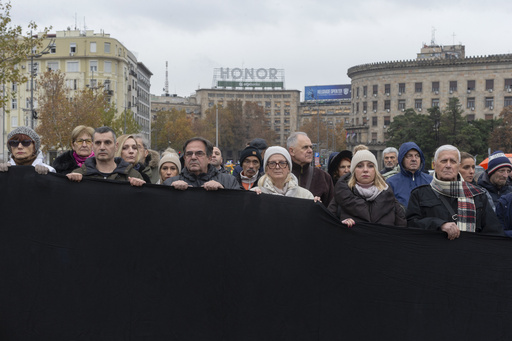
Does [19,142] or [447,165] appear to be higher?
[19,142]

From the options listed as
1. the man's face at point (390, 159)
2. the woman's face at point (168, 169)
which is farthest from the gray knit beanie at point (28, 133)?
the man's face at point (390, 159)

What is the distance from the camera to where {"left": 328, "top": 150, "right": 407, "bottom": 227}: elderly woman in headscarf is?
A: 16.9ft

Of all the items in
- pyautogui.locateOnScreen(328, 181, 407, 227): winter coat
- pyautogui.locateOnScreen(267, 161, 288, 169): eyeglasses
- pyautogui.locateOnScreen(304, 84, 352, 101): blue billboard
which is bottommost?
pyautogui.locateOnScreen(328, 181, 407, 227): winter coat

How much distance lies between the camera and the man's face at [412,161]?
692 cm

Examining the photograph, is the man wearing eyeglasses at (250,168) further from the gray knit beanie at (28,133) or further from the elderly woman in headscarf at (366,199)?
the gray knit beanie at (28,133)

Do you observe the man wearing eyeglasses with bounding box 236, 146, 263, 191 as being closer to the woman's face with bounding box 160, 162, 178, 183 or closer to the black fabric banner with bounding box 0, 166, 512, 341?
the woman's face with bounding box 160, 162, 178, 183

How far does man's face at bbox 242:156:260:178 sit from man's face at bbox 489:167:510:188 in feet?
8.68

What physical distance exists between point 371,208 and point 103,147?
7.64 feet

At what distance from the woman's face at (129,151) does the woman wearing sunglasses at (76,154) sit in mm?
793

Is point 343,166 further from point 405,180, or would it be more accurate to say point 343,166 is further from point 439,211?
point 439,211

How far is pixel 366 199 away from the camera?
526cm

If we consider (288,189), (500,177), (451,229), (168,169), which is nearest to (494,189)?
(500,177)

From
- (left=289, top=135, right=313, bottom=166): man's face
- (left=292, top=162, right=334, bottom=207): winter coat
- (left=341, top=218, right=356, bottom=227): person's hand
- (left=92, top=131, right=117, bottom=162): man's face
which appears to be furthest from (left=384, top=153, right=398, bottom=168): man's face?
(left=92, top=131, right=117, bottom=162): man's face

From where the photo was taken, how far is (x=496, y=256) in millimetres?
4930
